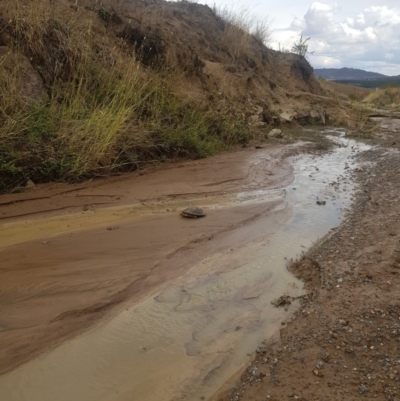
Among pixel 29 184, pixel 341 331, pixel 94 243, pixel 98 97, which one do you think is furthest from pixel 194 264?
pixel 98 97

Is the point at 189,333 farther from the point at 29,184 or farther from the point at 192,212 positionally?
the point at 29,184

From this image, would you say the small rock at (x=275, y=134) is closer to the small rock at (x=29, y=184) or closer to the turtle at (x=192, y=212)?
the turtle at (x=192, y=212)

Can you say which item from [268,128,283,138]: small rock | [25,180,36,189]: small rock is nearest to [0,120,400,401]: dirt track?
[25,180,36,189]: small rock

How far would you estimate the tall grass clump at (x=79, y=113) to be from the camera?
203 inches

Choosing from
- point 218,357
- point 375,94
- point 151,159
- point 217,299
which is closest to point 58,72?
point 151,159

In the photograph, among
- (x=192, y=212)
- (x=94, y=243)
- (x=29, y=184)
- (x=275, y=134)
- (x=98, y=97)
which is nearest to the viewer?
(x=94, y=243)

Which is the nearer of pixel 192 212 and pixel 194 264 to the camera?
pixel 194 264

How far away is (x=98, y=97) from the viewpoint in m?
6.77

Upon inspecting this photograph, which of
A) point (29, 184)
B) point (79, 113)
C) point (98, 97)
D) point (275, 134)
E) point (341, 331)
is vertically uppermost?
point (98, 97)

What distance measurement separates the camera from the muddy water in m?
2.21

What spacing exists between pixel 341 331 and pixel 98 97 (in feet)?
17.9

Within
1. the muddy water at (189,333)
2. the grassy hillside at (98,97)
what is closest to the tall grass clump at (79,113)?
the grassy hillside at (98,97)

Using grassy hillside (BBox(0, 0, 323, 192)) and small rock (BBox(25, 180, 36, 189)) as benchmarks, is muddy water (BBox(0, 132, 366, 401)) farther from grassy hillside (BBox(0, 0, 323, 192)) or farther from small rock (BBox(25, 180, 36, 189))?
grassy hillside (BBox(0, 0, 323, 192))

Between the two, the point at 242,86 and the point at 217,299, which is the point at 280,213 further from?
the point at 242,86
